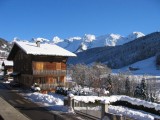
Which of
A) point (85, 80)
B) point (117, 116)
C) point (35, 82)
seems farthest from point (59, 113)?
point (85, 80)

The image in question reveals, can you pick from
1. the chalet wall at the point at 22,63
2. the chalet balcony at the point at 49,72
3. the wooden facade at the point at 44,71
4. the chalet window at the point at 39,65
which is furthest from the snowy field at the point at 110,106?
the chalet wall at the point at 22,63

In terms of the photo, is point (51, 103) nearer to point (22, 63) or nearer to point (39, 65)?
point (39, 65)

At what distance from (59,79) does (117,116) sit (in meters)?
37.7

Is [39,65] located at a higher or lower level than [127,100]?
higher

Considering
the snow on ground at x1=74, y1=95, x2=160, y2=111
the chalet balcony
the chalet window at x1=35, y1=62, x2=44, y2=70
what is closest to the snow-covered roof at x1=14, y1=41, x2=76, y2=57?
the chalet window at x1=35, y1=62, x2=44, y2=70

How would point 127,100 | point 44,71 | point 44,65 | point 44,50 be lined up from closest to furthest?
point 127,100 < point 44,71 < point 44,65 < point 44,50

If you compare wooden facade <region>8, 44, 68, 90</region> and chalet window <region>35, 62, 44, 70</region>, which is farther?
chalet window <region>35, 62, 44, 70</region>

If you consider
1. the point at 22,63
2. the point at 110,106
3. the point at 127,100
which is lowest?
the point at 110,106

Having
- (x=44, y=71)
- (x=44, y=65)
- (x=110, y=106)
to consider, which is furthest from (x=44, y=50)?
(x=110, y=106)

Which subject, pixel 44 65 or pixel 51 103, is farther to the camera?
pixel 44 65

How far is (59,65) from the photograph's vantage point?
60594 millimetres

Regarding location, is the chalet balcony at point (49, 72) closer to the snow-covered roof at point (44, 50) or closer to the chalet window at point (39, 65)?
the chalet window at point (39, 65)

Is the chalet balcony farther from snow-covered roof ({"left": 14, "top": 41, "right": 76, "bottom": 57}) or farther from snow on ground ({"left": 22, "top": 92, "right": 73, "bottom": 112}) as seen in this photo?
snow on ground ({"left": 22, "top": 92, "right": 73, "bottom": 112})

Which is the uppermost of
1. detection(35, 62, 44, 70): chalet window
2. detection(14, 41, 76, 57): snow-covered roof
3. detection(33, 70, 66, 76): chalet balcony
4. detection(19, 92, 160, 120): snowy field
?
detection(14, 41, 76, 57): snow-covered roof
